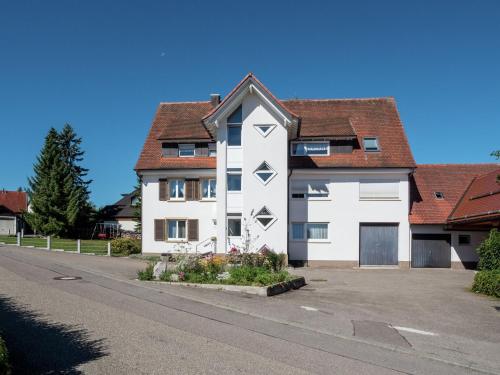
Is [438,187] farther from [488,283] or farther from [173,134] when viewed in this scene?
[173,134]

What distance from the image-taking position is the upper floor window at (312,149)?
27516 mm

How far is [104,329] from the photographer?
914 cm

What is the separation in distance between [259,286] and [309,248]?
1200cm

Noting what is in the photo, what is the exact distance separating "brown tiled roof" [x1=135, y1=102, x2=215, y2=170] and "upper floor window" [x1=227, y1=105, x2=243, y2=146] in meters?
2.88

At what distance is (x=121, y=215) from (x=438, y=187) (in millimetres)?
37523

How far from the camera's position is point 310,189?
2688 centimetres

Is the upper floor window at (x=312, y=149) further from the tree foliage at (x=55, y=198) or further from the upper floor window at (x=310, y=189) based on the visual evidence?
the tree foliage at (x=55, y=198)

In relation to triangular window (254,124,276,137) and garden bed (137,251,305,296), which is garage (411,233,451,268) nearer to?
triangular window (254,124,276,137)

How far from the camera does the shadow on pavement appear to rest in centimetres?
682

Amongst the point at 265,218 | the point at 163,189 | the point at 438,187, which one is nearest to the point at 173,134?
the point at 163,189

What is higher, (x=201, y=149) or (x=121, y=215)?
(x=201, y=149)

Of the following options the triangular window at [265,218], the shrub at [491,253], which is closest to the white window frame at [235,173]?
the triangular window at [265,218]

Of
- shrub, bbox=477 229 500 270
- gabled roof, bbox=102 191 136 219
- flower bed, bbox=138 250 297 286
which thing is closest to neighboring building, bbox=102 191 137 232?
gabled roof, bbox=102 191 136 219

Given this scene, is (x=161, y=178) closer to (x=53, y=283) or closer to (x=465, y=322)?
(x=53, y=283)
